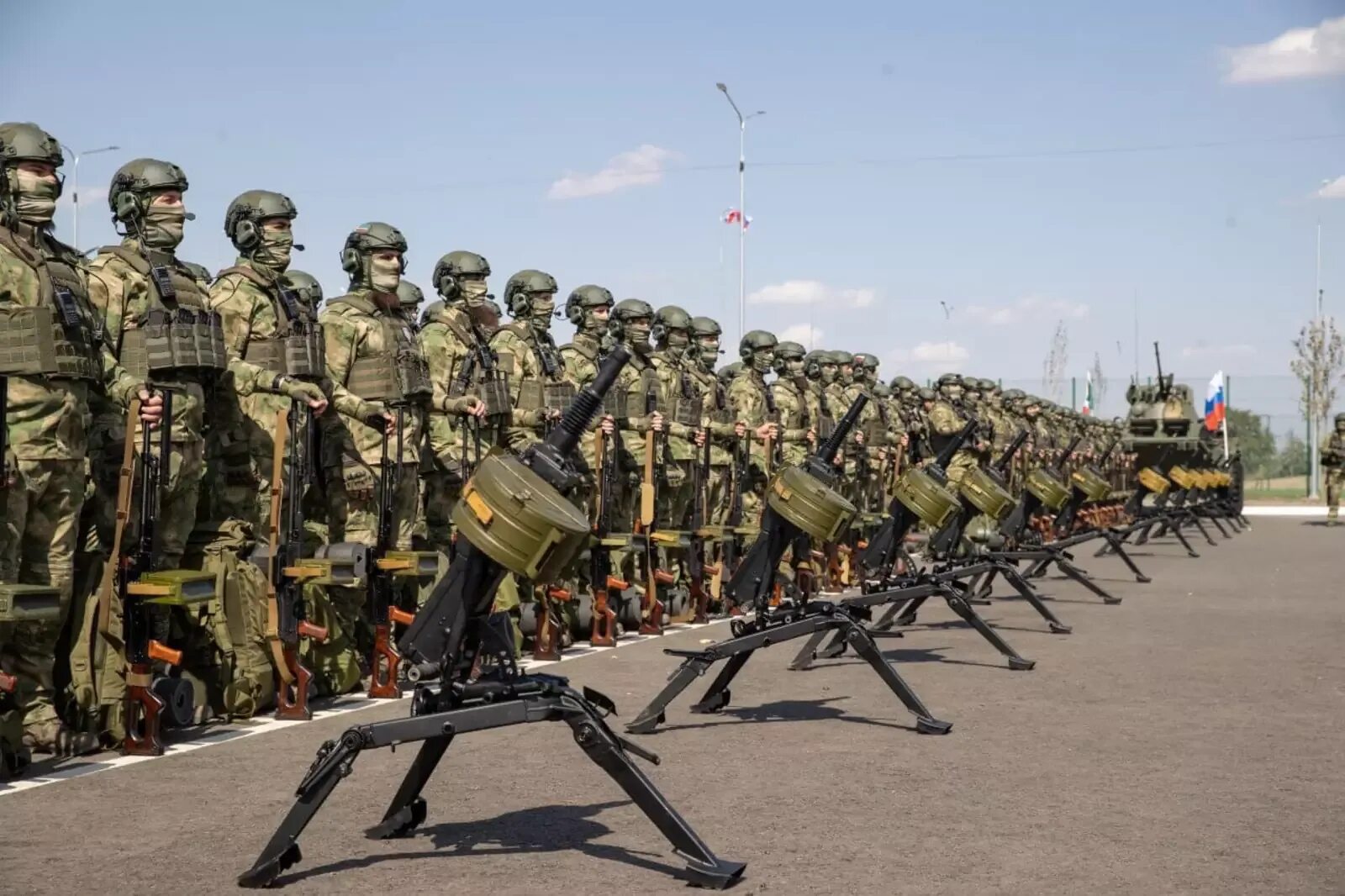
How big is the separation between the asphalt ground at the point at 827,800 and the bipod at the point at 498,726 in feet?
0.44

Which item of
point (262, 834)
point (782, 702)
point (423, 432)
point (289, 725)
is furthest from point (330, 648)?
point (262, 834)

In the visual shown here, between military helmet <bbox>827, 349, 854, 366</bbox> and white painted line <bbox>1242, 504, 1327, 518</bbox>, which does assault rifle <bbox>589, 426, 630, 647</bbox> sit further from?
white painted line <bbox>1242, 504, 1327, 518</bbox>

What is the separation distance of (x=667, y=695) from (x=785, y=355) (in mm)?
13051

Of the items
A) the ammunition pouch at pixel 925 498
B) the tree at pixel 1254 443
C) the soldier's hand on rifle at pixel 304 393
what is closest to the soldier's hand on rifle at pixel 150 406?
the soldier's hand on rifle at pixel 304 393

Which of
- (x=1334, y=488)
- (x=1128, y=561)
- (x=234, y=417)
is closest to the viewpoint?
(x=234, y=417)

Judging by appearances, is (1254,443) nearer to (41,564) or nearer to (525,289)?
(525,289)

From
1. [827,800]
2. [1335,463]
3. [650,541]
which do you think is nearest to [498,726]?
[827,800]

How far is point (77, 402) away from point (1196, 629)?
1109 centimetres

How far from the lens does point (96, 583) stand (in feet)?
32.0

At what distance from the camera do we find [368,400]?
11.9 m

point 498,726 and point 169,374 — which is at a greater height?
point 169,374

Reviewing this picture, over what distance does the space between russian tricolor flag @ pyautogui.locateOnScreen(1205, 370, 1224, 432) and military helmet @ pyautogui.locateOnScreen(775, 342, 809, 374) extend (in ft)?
118

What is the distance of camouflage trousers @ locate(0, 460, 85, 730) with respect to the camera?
904cm

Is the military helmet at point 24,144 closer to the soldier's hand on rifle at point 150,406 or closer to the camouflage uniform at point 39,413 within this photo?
the camouflage uniform at point 39,413
